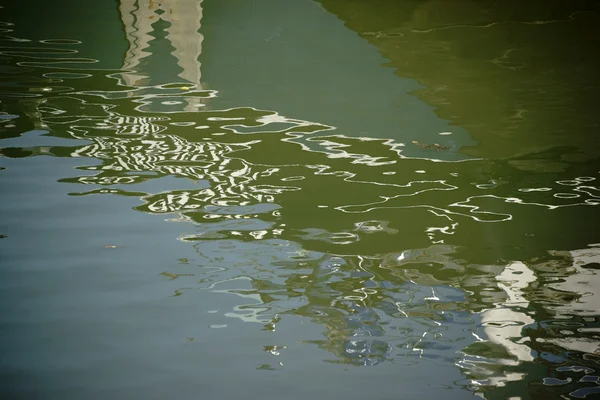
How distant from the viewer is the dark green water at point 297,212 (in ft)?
8.23

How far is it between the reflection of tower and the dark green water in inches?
1.8

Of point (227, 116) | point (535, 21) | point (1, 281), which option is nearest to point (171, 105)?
point (227, 116)

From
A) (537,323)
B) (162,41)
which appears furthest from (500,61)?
(537,323)

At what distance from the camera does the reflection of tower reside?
217 inches

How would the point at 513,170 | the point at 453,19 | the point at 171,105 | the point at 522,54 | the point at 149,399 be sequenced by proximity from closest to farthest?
the point at 149,399, the point at 513,170, the point at 171,105, the point at 522,54, the point at 453,19

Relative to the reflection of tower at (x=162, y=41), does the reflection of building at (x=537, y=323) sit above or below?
below

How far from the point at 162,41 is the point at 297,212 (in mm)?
3243

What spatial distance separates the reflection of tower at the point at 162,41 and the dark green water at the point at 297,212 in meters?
0.05

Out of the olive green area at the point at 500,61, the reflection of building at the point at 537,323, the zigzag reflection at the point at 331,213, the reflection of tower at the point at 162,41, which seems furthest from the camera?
the reflection of tower at the point at 162,41

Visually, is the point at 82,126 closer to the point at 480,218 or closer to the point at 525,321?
the point at 480,218

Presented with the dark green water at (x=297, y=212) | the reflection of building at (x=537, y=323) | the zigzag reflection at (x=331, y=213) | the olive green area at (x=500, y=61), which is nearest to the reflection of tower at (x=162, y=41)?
the dark green water at (x=297, y=212)

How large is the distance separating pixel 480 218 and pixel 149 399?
6.57 feet

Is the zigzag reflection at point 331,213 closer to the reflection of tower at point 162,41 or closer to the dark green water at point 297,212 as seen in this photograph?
the dark green water at point 297,212

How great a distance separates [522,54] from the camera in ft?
20.1
